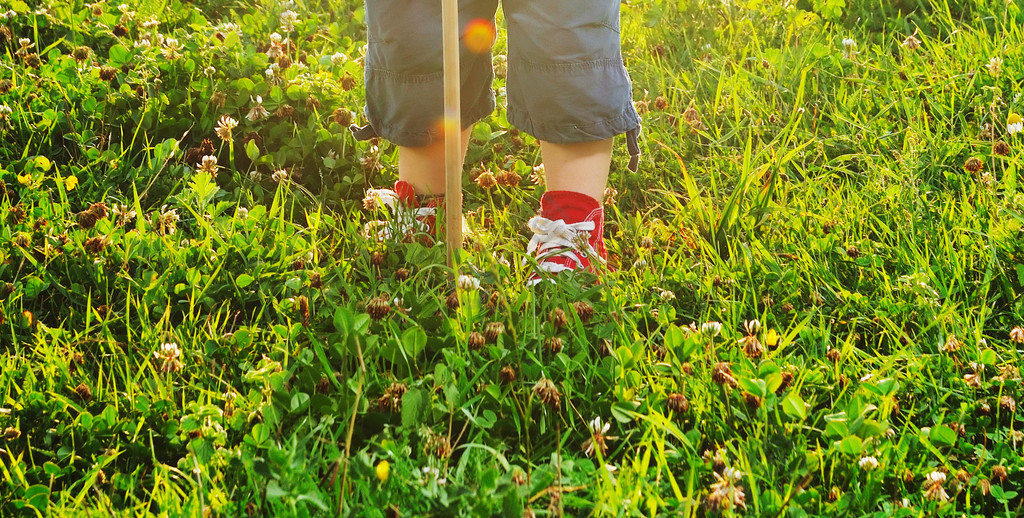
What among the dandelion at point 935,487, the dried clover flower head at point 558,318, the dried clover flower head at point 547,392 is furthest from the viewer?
the dried clover flower head at point 558,318

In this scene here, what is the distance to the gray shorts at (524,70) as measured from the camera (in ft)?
6.93

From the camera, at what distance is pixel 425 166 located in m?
A: 2.49

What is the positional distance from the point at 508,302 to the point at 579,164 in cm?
48

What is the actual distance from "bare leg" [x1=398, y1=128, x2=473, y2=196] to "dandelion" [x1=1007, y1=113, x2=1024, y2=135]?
1.49 metres

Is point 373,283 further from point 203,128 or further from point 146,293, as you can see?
point 203,128

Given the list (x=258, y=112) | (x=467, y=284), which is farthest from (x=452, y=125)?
(x=258, y=112)

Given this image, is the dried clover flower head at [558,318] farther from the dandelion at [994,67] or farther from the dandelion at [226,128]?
the dandelion at [994,67]

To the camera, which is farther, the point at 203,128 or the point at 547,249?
the point at 203,128

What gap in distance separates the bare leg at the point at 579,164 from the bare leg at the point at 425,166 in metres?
0.29

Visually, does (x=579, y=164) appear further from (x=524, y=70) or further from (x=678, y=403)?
(x=678, y=403)

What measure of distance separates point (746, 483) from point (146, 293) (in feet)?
4.39

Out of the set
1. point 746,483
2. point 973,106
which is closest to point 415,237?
point 746,483

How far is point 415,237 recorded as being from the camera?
7.84 feet

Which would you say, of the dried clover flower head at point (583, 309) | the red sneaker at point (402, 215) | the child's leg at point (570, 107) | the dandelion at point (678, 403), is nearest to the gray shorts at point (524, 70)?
the child's leg at point (570, 107)
